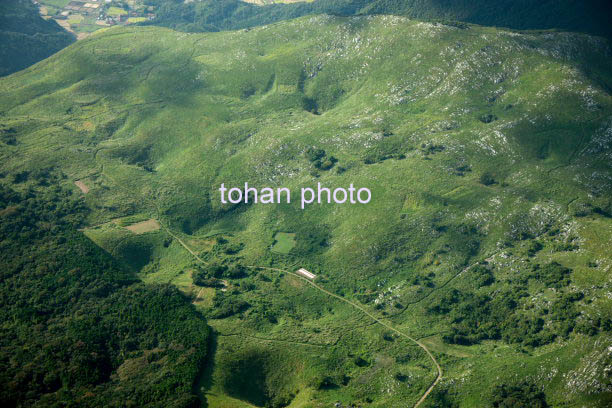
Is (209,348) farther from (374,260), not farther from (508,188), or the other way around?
(508,188)

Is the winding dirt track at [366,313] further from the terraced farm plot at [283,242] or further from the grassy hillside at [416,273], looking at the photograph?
the terraced farm plot at [283,242]

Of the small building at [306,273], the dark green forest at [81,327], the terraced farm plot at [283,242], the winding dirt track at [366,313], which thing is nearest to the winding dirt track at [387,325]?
the winding dirt track at [366,313]

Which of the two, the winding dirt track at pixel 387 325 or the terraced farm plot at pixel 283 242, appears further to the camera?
the terraced farm plot at pixel 283 242

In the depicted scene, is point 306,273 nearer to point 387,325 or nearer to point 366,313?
point 366,313

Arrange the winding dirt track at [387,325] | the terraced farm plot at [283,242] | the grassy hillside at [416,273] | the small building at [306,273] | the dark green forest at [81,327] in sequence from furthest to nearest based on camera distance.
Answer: the terraced farm plot at [283,242], the small building at [306,273], the grassy hillside at [416,273], the winding dirt track at [387,325], the dark green forest at [81,327]

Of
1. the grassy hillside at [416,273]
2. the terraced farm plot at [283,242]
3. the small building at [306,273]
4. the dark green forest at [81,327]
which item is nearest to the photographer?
the dark green forest at [81,327]

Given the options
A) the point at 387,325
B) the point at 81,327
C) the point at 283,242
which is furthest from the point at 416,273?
the point at 81,327

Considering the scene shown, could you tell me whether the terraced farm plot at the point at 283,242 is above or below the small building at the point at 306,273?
above

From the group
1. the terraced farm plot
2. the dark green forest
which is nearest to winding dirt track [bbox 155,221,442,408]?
the terraced farm plot
